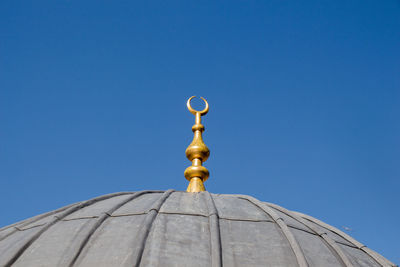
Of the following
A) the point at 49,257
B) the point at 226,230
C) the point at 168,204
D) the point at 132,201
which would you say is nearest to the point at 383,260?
the point at 226,230

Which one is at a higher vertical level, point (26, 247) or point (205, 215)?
point (205, 215)

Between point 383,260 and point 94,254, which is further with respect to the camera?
point 383,260

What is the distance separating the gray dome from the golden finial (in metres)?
1.81

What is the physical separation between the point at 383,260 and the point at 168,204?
4007 millimetres

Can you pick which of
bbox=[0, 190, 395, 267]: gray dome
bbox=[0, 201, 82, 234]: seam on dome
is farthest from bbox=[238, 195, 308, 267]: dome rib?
bbox=[0, 201, 82, 234]: seam on dome

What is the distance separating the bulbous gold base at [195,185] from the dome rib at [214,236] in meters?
2.26

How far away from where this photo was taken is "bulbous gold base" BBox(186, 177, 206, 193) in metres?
10.6

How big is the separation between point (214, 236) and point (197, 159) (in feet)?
14.8

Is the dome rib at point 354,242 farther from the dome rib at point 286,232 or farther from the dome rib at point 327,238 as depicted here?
the dome rib at point 286,232

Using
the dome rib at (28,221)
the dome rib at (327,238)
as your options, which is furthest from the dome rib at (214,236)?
the dome rib at (28,221)

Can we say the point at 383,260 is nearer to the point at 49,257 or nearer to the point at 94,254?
the point at 94,254

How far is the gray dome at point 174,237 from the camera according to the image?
257 inches

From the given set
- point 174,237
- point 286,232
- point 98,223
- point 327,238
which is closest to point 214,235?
point 174,237

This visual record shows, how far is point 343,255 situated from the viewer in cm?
767
